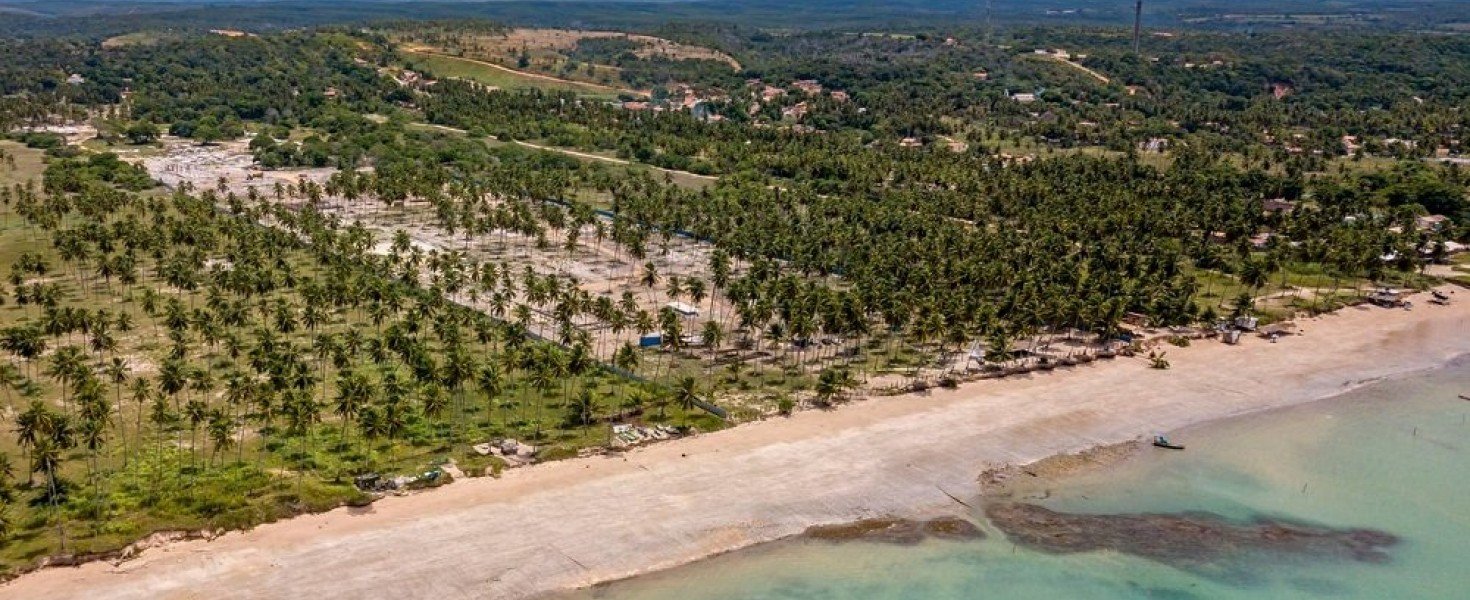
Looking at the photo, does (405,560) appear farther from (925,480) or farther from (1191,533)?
(1191,533)

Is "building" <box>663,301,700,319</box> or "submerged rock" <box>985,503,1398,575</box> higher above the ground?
"building" <box>663,301,700,319</box>

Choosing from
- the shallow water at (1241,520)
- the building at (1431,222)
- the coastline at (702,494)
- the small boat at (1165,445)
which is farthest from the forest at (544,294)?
the shallow water at (1241,520)

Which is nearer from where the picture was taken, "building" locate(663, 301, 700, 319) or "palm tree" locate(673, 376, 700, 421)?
"palm tree" locate(673, 376, 700, 421)

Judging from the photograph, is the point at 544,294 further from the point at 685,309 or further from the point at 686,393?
the point at 686,393

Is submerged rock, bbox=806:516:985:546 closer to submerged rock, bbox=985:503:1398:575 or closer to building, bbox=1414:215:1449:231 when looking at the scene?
submerged rock, bbox=985:503:1398:575

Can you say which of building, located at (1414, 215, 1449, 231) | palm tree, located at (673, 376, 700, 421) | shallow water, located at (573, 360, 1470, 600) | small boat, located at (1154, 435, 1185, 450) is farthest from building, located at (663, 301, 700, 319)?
building, located at (1414, 215, 1449, 231)

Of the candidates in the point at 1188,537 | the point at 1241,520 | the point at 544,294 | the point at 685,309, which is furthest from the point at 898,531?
the point at 544,294
